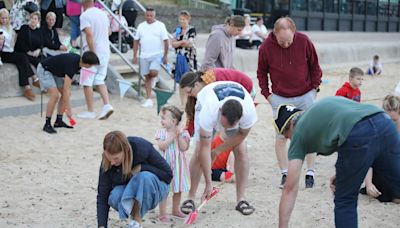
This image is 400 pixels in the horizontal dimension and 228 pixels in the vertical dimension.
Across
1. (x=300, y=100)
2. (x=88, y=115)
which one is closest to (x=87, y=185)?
(x=300, y=100)

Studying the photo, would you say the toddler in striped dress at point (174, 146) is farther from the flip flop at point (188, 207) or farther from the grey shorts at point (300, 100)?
the grey shorts at point (300, 100)

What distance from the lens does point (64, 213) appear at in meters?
5.92

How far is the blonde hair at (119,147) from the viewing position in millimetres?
4926

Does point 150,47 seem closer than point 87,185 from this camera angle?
No

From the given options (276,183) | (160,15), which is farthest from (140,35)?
(160,15)

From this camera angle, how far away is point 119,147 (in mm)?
4934

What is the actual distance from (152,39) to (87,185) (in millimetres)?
5080

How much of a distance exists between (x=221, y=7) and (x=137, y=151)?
19.5 m

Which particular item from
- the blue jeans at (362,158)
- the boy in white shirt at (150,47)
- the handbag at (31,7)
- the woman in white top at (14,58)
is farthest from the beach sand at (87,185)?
the handbag at (31,7)

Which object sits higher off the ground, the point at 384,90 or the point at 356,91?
the point at 356,91

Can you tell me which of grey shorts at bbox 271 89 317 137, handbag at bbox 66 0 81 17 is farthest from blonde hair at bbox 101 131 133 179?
handbag at bbox 66 0 81 17

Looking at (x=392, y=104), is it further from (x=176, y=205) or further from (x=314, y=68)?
(x=176, y=205)

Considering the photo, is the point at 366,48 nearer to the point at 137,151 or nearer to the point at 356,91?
the point at 356,91

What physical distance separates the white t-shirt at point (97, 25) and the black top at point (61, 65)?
4.01ft
